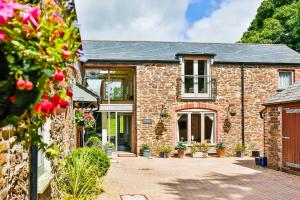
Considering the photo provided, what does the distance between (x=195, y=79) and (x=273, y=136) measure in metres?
7.15

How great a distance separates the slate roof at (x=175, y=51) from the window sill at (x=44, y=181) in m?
15.1

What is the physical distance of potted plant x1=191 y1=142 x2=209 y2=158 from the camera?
21.3 metres

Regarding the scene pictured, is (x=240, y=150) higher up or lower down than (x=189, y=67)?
lower down

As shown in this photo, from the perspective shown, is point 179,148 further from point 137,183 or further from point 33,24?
point 33,24

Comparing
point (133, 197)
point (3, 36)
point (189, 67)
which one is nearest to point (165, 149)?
point (189, 67)

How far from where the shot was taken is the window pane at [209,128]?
2209cm

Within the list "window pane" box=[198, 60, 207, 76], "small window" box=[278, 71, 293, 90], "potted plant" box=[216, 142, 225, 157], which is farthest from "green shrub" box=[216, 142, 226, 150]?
"small window" box=[278, 71, 293, 90]

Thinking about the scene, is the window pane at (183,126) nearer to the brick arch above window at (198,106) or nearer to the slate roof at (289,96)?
the brick arch above window at (198,106)

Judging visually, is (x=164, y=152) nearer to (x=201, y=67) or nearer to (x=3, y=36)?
(x=201, y=67)

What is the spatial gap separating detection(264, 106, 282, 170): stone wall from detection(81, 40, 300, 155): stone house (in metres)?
5.41

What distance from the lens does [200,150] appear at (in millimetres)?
21438

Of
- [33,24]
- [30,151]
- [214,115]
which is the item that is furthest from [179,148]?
[33,24]

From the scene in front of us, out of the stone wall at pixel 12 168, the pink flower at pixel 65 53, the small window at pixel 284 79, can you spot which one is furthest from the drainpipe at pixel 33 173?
the small window at pixel 284 79

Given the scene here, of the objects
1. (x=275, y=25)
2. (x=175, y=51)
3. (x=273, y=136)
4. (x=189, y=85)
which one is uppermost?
(x=275, y=25)
